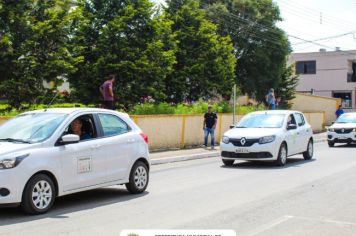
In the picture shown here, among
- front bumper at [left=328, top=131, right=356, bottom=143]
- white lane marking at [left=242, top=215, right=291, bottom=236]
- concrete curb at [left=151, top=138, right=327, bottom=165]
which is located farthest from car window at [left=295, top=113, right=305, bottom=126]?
white lane marking at [left=242, top=215, right=291, bottom=236]

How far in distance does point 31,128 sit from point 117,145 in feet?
5.09

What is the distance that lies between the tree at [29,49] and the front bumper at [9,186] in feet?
35.0

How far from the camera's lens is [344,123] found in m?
24.9

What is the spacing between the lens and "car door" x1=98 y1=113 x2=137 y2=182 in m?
9.69

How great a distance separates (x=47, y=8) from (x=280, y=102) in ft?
101

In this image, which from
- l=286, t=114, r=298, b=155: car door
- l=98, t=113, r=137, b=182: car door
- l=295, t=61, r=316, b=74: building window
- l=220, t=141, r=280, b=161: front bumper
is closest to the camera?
l=98, t=113, r=137, b=182: car door

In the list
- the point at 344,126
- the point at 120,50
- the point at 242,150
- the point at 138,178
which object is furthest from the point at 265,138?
the point at 344,126

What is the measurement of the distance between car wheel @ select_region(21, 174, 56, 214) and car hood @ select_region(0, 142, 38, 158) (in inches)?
17.3

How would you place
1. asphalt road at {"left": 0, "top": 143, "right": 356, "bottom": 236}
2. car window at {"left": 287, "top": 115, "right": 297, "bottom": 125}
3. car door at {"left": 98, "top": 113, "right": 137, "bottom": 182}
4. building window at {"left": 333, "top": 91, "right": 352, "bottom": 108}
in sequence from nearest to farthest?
asphalt road at {"left": 0, "top": 143, "right": 356, "bottom": 236} → car door at {"left": 98, "top": 113, "right": 137, "bottom": 182} → car window at {"left": 287, "top": 115, "right": 297, "bottom": 125} → building window at {"left": 333, "top": 91, "right": 352, "bottom": 108}

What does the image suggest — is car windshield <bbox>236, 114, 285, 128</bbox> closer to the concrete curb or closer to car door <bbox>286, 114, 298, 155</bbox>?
car door <bbox>286, 114, 298, 155</bbox>

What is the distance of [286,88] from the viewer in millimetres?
49125

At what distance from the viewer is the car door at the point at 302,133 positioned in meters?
17.1

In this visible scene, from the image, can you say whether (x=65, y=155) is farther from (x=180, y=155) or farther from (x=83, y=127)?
(x=180, y=155)

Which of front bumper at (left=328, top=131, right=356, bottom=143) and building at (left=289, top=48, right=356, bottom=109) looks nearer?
front bumper at (left=328, top=131, right=356, bottom=143)
